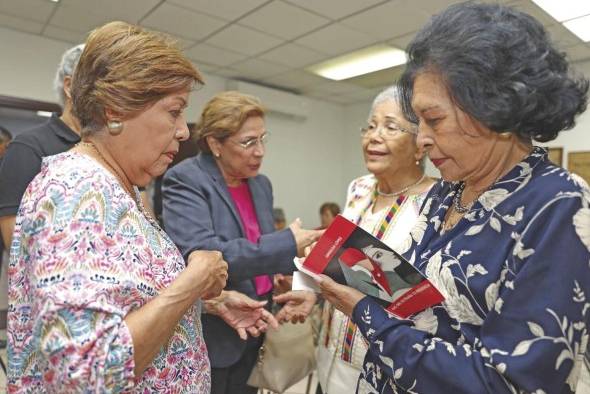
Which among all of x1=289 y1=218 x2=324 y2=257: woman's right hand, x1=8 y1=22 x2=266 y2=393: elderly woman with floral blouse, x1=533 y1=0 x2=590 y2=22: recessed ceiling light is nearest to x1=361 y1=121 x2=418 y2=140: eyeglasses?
x1=289 y1=218 x2=324 y2=257: woman's right hand

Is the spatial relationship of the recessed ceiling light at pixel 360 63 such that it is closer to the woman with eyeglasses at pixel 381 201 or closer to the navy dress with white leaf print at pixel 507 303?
the woman with eyeglasses at pixel 381 201

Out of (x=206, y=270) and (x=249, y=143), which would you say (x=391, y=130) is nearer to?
A: (x=249, y=143)

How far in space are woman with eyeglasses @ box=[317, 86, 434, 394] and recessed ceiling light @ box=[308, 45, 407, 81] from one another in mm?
2812

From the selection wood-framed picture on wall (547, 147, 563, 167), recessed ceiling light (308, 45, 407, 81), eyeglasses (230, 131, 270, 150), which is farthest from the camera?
wood-framed picture on wall (547, 147, 563, 167)

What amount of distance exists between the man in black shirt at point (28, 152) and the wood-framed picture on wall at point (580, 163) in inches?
196

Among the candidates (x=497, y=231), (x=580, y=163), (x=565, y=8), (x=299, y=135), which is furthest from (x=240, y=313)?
(x=299, y=135)

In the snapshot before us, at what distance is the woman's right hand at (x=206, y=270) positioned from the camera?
0.90 meters

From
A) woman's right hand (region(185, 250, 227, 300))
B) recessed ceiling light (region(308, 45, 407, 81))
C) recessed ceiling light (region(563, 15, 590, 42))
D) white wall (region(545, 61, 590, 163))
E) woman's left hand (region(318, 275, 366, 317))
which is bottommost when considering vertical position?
woman's left hand (region(318, 275, 366, 317))

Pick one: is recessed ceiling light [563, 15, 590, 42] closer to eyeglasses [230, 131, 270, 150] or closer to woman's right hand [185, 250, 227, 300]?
eyeglasses [230, 131, 270, 150]

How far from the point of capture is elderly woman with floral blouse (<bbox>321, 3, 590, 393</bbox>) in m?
A: 0.69

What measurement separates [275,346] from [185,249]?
1.70 feet

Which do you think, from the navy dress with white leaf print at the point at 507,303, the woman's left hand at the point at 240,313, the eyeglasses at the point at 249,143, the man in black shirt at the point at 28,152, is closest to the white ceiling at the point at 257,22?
the eyeglasses at the point at 249,143

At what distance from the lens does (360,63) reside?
476cm

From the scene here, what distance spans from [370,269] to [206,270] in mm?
364
